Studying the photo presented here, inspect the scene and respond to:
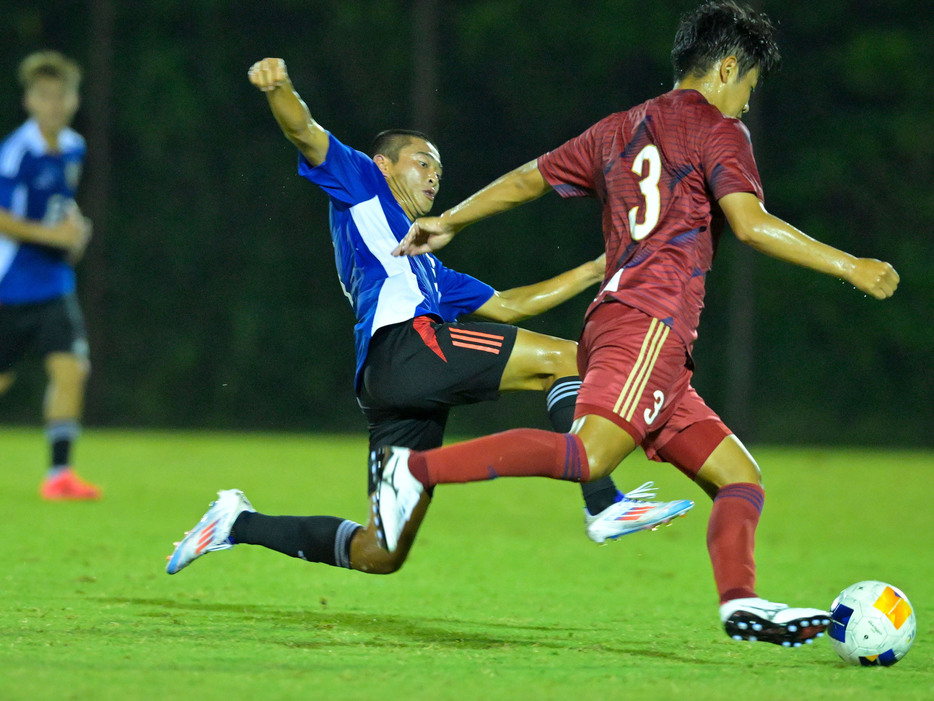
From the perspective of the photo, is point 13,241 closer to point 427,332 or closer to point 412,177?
point 412,177

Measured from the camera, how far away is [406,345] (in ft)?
15.6

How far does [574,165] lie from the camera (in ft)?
14.3

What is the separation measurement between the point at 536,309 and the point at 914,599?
2033 mm

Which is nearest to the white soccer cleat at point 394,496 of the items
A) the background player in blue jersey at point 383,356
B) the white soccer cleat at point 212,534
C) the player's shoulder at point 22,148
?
the background player in blue jersey at point 383,356

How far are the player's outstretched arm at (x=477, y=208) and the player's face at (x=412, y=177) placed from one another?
2.79 feet

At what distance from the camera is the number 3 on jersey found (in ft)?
13.5

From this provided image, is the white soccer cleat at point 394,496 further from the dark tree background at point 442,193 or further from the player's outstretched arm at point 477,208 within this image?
the dark tree background at point 442,193

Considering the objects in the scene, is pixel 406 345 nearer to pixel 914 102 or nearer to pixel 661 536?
pixel 661 536

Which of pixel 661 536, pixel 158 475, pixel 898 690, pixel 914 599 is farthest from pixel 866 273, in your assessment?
pixel 158 475

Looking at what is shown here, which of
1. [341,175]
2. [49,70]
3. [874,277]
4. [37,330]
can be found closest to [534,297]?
[341,175]

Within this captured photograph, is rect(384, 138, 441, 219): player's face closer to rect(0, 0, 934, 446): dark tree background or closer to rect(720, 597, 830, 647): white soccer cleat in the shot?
rect(720, 597, 830, 647): white soccer cleat

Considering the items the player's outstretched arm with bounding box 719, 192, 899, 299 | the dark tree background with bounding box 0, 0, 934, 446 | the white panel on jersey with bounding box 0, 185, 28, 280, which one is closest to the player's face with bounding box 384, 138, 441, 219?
the player's outstretched arm with bounding box 719, 192, 899, 299

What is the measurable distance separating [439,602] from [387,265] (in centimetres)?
140

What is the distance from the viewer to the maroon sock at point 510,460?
12.8ft
